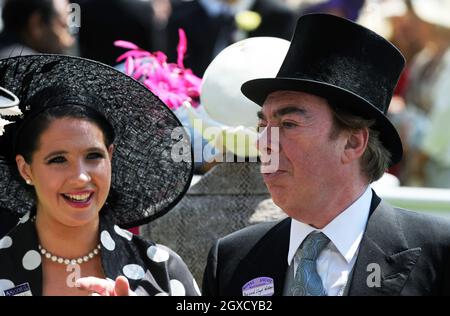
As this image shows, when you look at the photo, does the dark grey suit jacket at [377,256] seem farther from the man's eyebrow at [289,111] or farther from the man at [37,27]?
the man at [37,27]

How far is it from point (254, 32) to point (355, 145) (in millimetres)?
4846

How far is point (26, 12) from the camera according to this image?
24.3 feet

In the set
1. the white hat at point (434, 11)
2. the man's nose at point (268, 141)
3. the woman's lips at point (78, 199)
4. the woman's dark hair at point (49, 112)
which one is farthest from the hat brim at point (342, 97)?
the white hat at point (434, 11)

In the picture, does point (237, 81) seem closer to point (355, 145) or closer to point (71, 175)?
point (355, 145)

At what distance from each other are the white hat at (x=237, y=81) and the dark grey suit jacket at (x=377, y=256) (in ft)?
2.04

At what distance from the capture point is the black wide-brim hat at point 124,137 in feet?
13.3

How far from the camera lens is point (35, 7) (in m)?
7.41

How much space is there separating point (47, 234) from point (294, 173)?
0.89 meters

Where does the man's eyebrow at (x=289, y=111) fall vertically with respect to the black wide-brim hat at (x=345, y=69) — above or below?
below

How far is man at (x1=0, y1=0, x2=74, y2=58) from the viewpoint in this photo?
290 inches

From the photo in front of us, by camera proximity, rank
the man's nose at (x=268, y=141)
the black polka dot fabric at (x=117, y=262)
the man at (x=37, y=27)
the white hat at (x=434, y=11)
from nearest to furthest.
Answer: the man's nose at (x=268, y=141), the black polka dot fabric at (x=117, y=262), the man at (x=37, y=27), the white hat at (x=434, y=11)

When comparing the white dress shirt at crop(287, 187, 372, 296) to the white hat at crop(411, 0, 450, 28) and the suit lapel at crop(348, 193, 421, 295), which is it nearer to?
the suit lapel at crop(348, 193, 421, 295)
